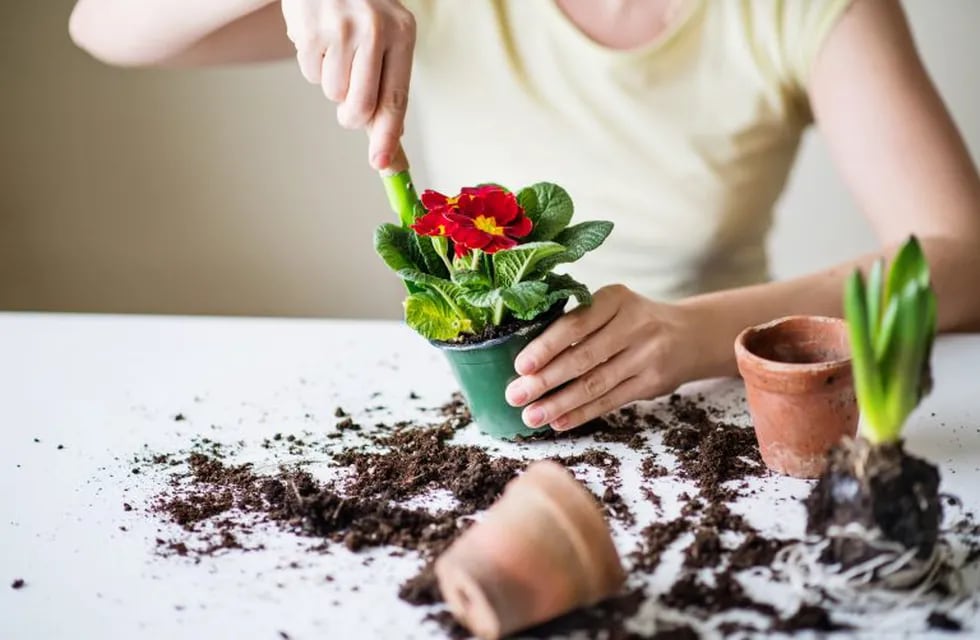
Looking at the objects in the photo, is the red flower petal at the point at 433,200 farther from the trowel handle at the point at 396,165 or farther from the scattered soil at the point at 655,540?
the scattered soil at the point at 655,540

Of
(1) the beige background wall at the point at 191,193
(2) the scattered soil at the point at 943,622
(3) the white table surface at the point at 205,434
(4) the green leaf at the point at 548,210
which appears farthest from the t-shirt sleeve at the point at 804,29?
(2) the scattered soil at the point at 943,622

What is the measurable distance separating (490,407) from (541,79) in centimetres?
65

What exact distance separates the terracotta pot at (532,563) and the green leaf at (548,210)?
0.33 meters

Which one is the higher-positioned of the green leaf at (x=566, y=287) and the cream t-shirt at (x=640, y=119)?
the cream t-shirt at (x=640, y=119)

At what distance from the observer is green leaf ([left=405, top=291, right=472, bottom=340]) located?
104 centimetres

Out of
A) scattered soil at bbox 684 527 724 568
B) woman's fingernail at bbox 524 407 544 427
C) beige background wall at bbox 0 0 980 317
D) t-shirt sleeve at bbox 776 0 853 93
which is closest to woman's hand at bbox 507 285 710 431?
woman's fingernail at bbox 524 407 544 427

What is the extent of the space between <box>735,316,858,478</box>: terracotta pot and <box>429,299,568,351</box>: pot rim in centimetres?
20

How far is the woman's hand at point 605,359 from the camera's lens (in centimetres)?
106

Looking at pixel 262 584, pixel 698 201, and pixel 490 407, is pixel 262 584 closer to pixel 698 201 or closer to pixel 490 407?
pixel 490 407

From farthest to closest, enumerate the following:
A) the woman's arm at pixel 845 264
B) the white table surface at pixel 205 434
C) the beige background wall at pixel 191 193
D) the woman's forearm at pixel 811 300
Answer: the beige background wall at pixel 191 193 → the woman's forearm at pixel 811 300 → the woman's arm at pixel 845 264 → the white table surface at pixel 205 434

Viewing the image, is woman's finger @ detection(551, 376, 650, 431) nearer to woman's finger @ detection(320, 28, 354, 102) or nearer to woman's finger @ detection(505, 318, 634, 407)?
woman's finger @ detection(505, 318, 634, 407)

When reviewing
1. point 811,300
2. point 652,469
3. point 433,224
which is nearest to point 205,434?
point 433,224

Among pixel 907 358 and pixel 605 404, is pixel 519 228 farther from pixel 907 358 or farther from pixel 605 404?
pixel 907 358

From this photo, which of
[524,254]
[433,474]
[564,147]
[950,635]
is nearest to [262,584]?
[433,474]
